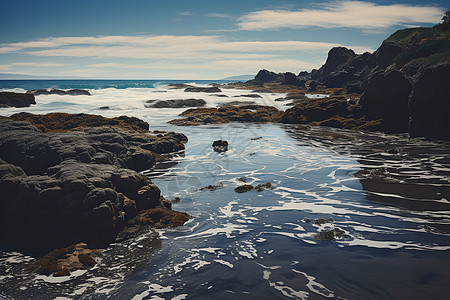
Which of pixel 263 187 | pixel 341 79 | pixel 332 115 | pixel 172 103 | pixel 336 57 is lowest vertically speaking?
pixel 263 187

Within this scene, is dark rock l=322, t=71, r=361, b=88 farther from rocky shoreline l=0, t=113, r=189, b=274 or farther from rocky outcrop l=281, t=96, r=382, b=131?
rocky shoreline l=0, t=113, r=189, b=274

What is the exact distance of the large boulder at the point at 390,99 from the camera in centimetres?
3541

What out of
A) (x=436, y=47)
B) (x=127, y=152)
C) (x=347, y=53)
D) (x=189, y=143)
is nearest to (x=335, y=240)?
(x=127, y=152)

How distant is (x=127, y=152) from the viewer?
20.7 metres

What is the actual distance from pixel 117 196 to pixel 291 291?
726cm

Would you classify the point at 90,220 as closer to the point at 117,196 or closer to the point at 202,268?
the point at 117,196

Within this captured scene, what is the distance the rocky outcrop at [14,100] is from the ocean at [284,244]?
2036 inches

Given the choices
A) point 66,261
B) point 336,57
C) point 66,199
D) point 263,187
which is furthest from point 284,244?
point 336,57

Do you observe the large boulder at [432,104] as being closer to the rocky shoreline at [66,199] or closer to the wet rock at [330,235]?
the wet rock at [330,235]

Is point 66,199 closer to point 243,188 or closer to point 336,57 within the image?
point 243,188

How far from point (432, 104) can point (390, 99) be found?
8.30 m

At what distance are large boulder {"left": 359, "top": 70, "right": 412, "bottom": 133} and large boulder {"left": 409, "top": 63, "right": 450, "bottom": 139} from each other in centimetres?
447

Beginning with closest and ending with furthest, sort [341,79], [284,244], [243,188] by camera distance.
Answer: [284,244] < [243,188] < [341,79]

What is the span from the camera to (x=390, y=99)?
37.2 meters
